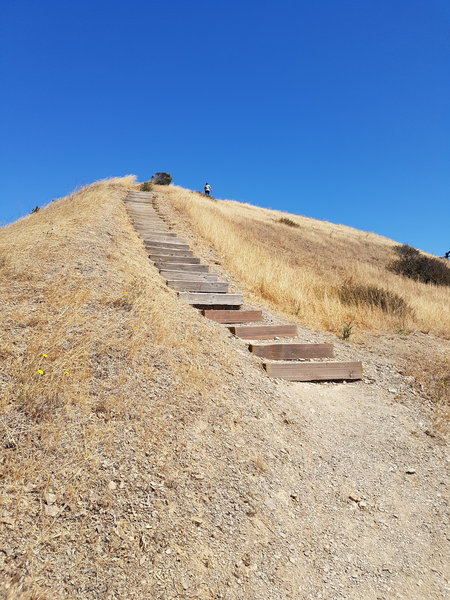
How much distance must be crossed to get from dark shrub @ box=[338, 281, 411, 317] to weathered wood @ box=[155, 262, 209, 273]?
364 centimetres

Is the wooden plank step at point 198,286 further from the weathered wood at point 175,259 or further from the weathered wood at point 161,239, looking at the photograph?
the weathered wood at point 161,239

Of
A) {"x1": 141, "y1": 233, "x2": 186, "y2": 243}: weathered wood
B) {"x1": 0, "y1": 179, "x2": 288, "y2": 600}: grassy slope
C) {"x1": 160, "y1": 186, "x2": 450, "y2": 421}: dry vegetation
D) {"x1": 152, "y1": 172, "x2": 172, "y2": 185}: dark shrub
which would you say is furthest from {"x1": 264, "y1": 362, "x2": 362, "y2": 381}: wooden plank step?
{"x1": 152, "y1": 172, "x2": 172, "y2": 185}: dark shrub

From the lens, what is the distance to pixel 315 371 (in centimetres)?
544

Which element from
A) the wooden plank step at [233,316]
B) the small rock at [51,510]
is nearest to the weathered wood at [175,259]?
the wooden plank step at [233,316]

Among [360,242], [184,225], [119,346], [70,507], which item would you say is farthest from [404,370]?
[360,242]

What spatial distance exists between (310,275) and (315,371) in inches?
234

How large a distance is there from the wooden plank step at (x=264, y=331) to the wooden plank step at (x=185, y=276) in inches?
90.6

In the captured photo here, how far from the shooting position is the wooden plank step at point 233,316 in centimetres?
665

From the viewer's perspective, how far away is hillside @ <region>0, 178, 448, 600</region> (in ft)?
7.57

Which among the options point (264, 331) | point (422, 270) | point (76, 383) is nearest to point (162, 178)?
point (422, 270)

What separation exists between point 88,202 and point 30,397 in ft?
31.6

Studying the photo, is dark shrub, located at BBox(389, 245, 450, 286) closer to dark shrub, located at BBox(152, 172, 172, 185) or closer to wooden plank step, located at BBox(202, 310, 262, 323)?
wooden plank step, located at BBox(202, 310, 262, 323)

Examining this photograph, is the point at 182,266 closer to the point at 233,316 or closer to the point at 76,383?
the point at 233,316

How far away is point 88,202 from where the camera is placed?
1143 centimetres
